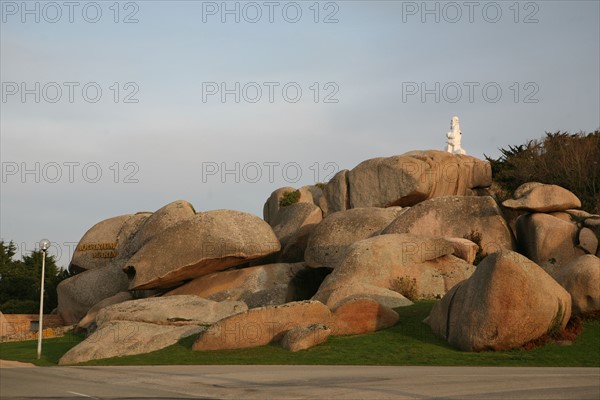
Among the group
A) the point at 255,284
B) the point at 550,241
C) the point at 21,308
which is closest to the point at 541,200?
the point at 550,241

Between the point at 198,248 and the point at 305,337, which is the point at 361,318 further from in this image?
the point at 198,248

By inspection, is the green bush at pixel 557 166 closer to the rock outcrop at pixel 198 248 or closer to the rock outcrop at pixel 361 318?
the rock outcrop at pixel 198 248

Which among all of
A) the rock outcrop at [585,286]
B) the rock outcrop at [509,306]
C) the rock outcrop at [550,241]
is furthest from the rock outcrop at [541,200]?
the rock outcrop at [509,306]

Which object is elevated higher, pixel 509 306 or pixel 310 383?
pixel 509 306

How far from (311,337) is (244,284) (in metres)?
13.8

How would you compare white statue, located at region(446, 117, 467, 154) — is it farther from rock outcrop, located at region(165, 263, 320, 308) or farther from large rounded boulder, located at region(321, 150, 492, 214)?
rock outcrop, located at region(165, 263, 320, 308)

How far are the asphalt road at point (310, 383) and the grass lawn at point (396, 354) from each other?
1.87 m

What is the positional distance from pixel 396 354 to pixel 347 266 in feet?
32.8

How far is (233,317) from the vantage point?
2828cm

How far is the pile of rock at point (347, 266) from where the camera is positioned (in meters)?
25.2

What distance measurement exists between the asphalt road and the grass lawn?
1.87 m

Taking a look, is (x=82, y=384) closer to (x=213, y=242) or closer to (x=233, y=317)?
(x=233, y=317)

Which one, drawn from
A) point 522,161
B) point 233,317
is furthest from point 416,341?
point 522,161

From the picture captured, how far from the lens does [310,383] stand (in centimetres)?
1770
